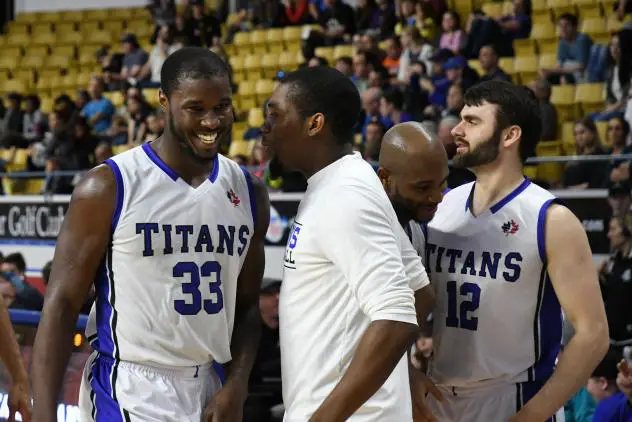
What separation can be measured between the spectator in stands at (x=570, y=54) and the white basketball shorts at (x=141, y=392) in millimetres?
8744

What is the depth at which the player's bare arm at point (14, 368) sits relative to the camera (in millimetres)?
3881

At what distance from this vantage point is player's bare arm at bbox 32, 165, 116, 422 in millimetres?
2887

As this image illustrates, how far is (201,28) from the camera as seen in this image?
16.1 metres

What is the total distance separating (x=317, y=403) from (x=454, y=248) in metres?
1.04

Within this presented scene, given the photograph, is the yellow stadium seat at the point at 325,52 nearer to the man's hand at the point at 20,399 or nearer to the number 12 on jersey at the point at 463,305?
the man's hand at the point at 20,399

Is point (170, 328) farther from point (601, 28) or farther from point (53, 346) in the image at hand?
point (601, 28)

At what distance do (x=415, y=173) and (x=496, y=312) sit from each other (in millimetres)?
672

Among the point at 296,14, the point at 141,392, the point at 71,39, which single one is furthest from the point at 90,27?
the point at 141,392

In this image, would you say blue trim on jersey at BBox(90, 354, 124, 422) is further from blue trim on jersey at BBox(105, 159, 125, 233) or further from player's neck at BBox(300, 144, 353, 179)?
player's neck at BBox(300, 144, 353, 179)

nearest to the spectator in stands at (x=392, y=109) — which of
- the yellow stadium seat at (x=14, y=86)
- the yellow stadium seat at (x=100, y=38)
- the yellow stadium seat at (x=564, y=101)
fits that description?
the yellow stadium seat at (x=564, y=101)

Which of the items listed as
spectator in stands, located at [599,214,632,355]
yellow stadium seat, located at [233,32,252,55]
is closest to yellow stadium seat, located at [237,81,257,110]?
yellow stadium seat, located at [233,32,252,55]

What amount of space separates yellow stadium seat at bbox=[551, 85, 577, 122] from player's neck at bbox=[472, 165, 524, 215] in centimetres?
758

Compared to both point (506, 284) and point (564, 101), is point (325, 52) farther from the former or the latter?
point (506, 284)

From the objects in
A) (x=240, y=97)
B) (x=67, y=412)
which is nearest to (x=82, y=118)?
(x=240, y=97)
